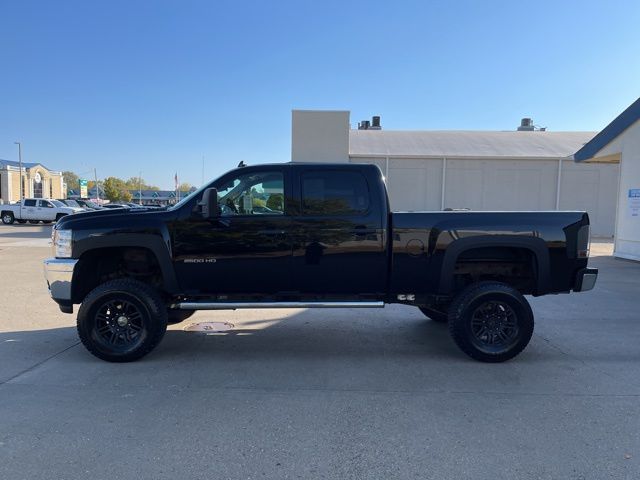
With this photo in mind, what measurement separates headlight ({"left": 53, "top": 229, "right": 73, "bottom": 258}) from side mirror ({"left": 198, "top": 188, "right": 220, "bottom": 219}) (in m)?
1.51

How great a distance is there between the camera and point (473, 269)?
556 cm

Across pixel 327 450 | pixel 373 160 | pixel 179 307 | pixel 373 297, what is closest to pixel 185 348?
Answer: pixel 179 307

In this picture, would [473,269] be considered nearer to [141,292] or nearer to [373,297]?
[373,297]

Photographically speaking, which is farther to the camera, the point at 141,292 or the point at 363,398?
the point at 141,292

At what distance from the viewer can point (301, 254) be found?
16.8 feet

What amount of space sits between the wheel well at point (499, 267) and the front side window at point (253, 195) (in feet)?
7.12

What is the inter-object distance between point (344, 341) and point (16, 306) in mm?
5522

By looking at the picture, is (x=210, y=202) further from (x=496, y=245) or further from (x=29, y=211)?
(x=29, y=211)

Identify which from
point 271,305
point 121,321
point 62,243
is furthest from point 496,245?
point 62,243

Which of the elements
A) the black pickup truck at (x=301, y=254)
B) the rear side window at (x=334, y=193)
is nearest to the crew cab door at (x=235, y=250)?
the black pickup truck at (x=301, y=254)

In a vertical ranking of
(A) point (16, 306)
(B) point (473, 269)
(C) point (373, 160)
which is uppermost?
(C) point (373, 160)

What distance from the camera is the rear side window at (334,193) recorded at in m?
5.20

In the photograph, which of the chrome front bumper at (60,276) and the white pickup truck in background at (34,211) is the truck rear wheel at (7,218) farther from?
the chrome front bumper at (60,276)

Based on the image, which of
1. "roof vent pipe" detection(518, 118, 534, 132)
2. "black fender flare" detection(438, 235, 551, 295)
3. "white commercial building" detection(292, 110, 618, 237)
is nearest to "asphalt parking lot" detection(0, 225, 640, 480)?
"black fender flare" detection(438, 235, 551, 295)
